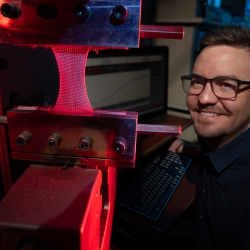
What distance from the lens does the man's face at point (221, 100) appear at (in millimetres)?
805

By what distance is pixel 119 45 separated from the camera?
430 mm

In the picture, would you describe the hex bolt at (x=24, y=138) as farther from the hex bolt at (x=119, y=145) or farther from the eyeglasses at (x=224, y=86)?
the eyeglasses at (x=224, y=86)

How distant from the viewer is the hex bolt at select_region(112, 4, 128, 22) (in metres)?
0.41

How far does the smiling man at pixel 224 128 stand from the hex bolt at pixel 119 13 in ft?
1.66

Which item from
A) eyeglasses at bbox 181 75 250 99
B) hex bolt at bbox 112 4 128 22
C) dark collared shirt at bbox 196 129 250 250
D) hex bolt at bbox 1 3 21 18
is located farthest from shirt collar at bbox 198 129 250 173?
hex bolt at bbox 1 3 21 18

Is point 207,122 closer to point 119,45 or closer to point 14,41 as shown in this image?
point 119,45

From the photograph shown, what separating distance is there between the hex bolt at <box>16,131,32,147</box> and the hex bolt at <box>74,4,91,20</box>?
0.23m

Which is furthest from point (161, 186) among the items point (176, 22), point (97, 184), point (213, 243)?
point (176, 22)

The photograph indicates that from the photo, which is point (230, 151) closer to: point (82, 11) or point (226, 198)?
point (226, 198)

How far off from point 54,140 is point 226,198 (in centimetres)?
64

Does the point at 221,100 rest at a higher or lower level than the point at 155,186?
higher

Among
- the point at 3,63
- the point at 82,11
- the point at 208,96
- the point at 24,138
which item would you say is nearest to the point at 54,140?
the point at 24,138

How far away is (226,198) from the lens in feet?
2.75

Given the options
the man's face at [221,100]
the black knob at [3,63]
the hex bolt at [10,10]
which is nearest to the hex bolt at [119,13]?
the hex bolt at [10,10]
